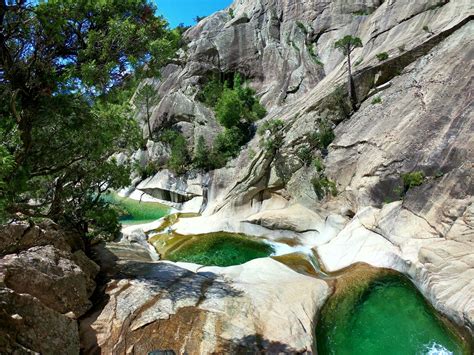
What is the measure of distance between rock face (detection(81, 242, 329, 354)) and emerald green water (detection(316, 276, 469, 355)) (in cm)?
78

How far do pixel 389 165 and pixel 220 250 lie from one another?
11.3 meters

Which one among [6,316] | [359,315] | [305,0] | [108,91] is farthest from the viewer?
[305,0]

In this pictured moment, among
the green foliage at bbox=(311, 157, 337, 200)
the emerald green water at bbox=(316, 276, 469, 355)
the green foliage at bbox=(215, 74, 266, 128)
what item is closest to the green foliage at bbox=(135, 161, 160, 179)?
the green foliage at bbox=(215, 74, 266, 128)

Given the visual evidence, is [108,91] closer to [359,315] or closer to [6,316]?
[6,316]

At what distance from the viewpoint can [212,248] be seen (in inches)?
786

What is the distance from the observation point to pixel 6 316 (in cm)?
706

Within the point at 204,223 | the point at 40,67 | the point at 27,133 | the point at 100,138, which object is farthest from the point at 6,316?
the point at 204,223

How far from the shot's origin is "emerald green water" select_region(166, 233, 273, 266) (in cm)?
1827

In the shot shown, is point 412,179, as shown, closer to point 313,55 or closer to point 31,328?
point 31,328

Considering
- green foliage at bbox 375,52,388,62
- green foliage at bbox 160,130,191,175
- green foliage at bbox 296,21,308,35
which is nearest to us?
green foliage at bbox 375,52,388,62

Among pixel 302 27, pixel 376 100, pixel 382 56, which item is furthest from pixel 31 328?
pixel 302 27

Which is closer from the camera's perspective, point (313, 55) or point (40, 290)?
point (40, 290)

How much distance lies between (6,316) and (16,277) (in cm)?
234

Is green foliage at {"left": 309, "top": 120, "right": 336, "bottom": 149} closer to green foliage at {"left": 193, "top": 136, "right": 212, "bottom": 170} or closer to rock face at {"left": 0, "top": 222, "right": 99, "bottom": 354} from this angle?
green foliage at {"left": 193, "top": 136, "right": 212, "bottom": 170}
